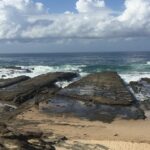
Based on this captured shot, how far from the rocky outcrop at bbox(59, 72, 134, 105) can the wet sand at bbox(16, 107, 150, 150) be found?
383cm

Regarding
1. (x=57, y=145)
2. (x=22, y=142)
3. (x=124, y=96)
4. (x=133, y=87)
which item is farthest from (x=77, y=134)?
(x=133, y=87)

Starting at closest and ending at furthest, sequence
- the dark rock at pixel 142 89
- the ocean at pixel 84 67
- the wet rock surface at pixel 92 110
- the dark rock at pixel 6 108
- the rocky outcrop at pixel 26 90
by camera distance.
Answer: the wet rock surface at pixel 92 110 < the dark rock at pixel 6 108 < the rocky outcrop at pixel 26 90 < the dark rock at pixel 142 89 < the ocean at pixel 84 67

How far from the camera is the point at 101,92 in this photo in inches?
1126

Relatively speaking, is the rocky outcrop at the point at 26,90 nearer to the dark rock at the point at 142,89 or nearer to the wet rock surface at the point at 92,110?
the wet rock surface at the point at 92,110

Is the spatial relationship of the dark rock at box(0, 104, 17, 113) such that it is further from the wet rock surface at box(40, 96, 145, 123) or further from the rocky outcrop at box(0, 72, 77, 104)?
the wet rock surface at box(40, 96, 145, 123)

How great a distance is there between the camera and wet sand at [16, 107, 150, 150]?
17.9m

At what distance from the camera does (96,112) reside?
77.8ft

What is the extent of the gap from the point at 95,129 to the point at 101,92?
27.5ft

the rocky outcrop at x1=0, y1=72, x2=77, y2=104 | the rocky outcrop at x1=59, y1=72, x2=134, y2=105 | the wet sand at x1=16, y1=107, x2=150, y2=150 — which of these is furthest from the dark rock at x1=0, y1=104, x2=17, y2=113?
the rocky outcrop at x1=59, y1=72, x2=134, y2=105

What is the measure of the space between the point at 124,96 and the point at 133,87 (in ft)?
24.3

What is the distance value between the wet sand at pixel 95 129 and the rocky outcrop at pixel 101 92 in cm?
383

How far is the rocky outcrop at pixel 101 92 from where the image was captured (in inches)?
1033

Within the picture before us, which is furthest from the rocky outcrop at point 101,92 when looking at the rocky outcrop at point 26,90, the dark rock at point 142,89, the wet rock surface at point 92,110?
the rocky outcrop at point 26,90

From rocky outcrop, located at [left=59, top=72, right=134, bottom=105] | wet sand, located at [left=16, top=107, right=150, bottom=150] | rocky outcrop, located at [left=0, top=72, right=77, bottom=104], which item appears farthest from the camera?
rocky outcrop, located at [left=0, top=72, right=77, bottom=104]
